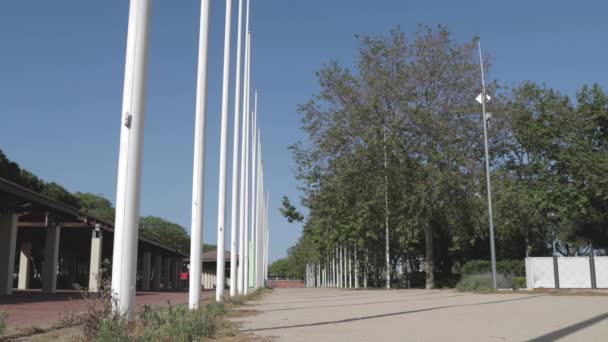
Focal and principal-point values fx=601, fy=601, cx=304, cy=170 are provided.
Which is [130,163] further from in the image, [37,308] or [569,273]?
[569,273]

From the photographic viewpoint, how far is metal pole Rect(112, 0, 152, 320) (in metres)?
7.55

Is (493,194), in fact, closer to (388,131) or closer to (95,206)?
(388,131)

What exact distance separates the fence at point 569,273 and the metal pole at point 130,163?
2757 cm

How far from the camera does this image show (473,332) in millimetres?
9609

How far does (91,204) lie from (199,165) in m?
92.6

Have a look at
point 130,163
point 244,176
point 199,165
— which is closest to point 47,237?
point 244,176

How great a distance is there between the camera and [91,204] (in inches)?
3947

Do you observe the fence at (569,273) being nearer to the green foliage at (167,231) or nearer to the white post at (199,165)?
the white post at (199,165)

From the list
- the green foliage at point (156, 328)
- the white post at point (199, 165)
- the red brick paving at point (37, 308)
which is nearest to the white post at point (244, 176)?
the red brick paving at point (37, 308)

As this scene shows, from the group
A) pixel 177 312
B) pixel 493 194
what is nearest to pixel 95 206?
pixel 493 194

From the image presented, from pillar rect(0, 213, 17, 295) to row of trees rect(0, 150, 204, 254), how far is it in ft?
21.0

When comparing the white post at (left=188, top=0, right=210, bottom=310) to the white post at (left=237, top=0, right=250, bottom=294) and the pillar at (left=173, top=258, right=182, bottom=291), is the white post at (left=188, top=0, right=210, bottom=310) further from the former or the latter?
the pillar at (left=173, top=258, right=182, bottom=291)

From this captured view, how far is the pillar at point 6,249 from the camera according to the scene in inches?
1036

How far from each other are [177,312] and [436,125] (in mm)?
29197
